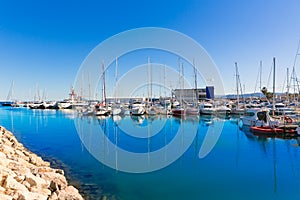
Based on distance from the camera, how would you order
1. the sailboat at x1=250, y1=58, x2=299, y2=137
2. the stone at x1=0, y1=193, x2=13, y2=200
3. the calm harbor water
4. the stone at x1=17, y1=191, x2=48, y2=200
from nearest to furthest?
1. the stone at x1=0, y1=193, x2=13, y2=200
2. the stone at x1=17, y1=191, x2=48, y2=200
3. the calm harbor water
4. the sailboat at x1=250, y1=58, x2=299, y2=137

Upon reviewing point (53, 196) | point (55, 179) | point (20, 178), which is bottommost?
point (53, 196)

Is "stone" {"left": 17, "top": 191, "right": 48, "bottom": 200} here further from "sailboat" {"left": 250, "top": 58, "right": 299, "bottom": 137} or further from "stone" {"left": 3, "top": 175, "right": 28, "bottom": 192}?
"sailboat" {"left": 250, "top": 58, "right": 299, "bottom": 137}

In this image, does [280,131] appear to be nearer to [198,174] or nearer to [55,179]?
[198,174]

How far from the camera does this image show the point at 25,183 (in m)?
6.71

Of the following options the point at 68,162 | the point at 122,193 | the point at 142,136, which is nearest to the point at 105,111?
the point at 142,136

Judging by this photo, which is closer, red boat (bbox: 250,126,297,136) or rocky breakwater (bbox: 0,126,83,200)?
rocky breakwater (bbox: 0,126,83,200)

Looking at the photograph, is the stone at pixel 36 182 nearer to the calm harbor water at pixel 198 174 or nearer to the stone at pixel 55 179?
the stone at pixel 55 179

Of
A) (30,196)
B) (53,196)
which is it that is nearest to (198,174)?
(53,196)

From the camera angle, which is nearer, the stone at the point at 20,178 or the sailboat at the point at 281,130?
the stone at the point at 20,178

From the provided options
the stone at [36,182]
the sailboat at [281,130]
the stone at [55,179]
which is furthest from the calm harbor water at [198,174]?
the sailboat at [281,130]

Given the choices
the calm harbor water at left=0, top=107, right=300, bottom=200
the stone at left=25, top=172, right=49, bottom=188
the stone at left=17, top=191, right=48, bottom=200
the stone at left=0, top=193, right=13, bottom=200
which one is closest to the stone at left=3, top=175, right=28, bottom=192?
the stone at left=17, top=191, right=48, bottom=200

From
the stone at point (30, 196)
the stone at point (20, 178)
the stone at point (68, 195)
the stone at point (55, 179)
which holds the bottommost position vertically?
the stone at point (68, 195)

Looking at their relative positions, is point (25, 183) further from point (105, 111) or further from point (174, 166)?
point (105, 111)

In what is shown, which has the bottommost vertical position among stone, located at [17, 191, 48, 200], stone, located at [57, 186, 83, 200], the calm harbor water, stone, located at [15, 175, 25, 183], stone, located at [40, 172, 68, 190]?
the calm harbor water
